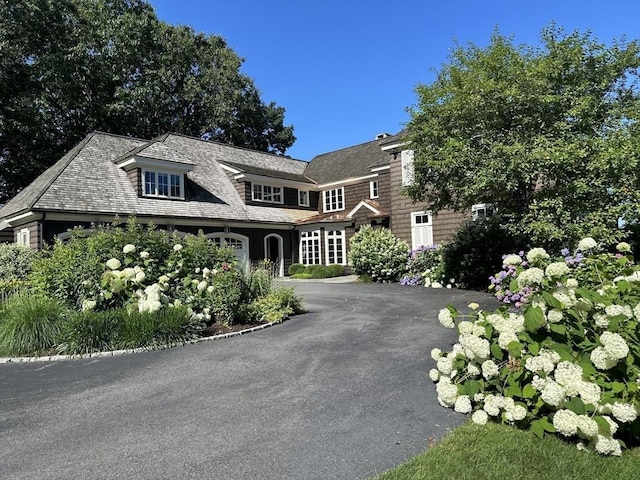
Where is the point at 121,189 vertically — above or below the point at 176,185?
below

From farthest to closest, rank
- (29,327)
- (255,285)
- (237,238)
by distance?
(237,238) → (255,285) → (29,327)

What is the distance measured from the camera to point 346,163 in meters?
27.6

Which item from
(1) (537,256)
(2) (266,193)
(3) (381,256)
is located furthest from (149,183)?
(1) (537,256)

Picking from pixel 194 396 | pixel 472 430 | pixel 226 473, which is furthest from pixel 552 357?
pixel 194 396

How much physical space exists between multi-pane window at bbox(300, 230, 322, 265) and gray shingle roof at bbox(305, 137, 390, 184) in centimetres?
423

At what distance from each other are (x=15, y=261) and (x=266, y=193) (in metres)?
13.4

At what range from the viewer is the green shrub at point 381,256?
56.9 feet

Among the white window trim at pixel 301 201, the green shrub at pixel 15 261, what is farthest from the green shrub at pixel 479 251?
the green shrub at pixel 15 261

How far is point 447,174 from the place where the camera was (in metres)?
11.1

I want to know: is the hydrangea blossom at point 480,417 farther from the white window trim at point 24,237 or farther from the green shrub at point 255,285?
the white window trim at point 24,237

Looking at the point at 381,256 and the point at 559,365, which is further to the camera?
the point at 381,256

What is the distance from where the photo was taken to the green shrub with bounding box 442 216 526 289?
14063 millimetres

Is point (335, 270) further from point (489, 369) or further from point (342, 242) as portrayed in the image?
point (489, 369)

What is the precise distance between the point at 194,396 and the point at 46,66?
102 ft
